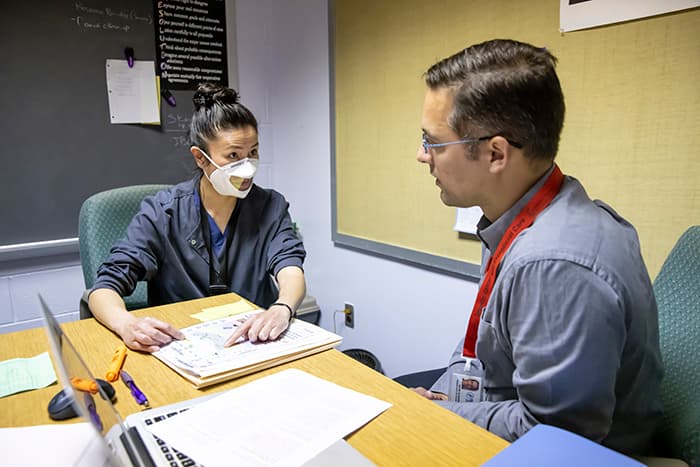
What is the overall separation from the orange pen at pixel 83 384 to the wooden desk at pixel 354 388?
1.02ft

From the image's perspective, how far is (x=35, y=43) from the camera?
2.00m

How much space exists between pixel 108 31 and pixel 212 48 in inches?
20.7

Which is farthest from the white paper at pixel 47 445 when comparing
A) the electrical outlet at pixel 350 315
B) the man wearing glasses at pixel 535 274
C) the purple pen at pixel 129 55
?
the purple pen at pixel 129 55

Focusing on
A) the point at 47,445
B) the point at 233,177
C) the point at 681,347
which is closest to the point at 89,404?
the point at 47,445

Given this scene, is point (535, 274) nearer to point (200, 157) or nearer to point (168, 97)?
point (200, 157)

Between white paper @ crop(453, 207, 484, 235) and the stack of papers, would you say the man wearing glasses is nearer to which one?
the stack of papers

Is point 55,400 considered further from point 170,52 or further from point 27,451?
point 170,52

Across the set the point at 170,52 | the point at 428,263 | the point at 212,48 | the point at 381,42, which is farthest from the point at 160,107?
the point at 428,263

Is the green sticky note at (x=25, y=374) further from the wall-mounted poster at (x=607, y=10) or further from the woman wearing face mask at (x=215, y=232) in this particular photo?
the wall-mounted poster at (x=607, y=10)

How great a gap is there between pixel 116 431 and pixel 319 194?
210cm

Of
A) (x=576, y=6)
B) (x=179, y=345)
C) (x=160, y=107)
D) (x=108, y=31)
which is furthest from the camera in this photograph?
(x=160, y=107)

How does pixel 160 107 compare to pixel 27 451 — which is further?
pixel 160 107

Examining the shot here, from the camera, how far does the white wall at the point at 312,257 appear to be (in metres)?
2.02

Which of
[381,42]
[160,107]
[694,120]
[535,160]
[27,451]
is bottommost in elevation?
[27,451]
